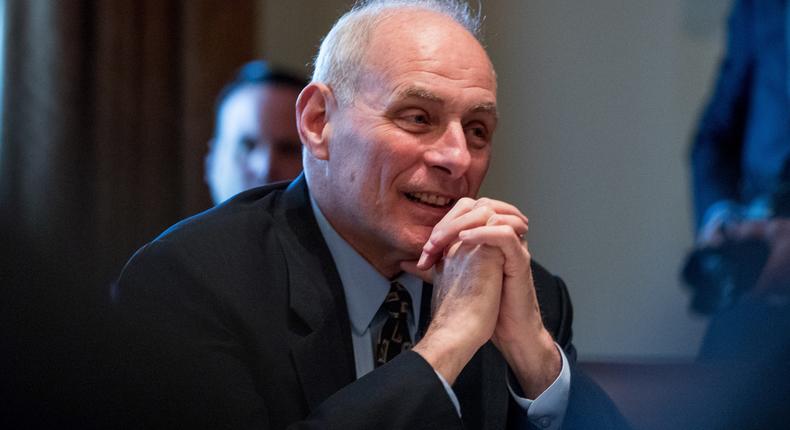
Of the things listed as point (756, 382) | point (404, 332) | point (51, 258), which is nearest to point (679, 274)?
point (756, 382)

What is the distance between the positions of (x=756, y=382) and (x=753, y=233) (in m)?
0.67

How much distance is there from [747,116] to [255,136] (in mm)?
1543

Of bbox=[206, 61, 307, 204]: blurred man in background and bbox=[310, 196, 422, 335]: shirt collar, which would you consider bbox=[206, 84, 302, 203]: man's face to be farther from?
bbox=[310, 196, 422, 335]: shirt collar

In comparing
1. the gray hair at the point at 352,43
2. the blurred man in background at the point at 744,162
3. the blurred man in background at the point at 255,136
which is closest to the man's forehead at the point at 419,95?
the gray hair at the point at 352,43

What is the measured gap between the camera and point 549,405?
1.62m

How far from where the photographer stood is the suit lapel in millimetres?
1561

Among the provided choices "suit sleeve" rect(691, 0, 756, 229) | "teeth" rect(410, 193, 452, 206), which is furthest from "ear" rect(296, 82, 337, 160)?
"suit sleeve" rect(691, 0, 756, 229)

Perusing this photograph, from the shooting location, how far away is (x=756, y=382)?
203cm

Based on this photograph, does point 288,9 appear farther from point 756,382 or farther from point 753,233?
point 756,382

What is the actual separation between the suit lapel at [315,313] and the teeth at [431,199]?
0.19 meters

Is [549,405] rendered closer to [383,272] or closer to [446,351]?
[446,351]

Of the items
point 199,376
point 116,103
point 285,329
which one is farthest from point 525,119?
point 199,376

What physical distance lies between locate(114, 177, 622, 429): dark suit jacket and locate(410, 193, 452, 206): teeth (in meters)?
0.19

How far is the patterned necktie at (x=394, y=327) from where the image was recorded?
169 cm
